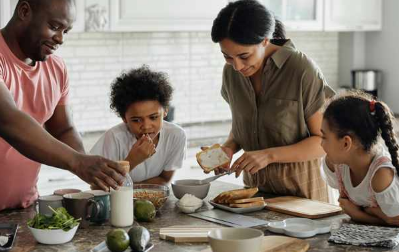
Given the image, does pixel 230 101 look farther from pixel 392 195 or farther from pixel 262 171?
pixel 392 195

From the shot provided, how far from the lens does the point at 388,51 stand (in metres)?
6.16

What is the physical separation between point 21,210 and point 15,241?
428 millimetres

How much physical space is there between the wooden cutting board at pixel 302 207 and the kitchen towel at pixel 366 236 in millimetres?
183

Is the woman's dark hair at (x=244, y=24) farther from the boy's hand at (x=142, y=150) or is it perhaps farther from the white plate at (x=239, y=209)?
the white plate at (x=239, y=209)

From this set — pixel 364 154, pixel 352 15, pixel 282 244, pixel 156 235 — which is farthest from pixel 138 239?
pixel 352 15

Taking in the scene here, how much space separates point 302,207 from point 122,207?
27.6 inches

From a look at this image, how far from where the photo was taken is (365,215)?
8.21 ft

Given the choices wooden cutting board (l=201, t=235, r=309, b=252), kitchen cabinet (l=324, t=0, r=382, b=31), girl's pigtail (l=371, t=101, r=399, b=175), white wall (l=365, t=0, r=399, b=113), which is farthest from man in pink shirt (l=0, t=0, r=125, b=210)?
white wall (l=365, t=0, r=399, b=113)

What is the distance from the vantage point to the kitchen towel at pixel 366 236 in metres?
2.21

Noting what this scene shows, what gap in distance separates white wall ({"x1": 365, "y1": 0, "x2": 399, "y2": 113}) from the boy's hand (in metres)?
3.73

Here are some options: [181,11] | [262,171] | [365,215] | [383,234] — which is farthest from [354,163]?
[181,11]

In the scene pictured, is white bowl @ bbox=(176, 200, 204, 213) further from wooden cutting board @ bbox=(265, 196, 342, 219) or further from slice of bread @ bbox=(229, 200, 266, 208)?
wooden cutting board @ bbox=(265, 196, 342, 219)

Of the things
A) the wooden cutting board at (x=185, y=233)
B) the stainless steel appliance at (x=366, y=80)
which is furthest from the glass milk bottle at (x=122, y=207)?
the stainless steel appliance at (x=366, y=80)

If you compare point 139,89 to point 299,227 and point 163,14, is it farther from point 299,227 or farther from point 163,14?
point 163,14
